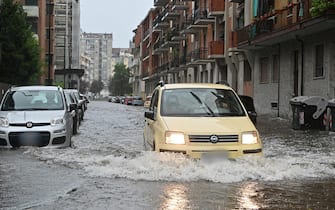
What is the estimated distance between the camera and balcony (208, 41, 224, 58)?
4259cm

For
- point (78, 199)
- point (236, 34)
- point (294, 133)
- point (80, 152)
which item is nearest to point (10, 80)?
point (236, 34)

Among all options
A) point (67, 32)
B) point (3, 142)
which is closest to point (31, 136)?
point (3, 142)

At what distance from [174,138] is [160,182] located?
3.24ft

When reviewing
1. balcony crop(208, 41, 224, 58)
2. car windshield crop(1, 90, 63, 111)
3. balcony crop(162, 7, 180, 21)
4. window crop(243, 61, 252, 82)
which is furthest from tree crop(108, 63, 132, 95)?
car windshield crop(1, 90, 63, 111)

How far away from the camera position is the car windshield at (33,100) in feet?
46.8

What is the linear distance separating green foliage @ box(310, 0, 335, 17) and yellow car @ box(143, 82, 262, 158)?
10510 mm

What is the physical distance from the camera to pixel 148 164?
9.88 metres

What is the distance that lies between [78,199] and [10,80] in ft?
93.5

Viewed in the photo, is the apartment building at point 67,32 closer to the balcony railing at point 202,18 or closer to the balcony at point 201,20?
the balcony at point 201,20

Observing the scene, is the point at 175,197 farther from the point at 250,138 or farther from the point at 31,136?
the point at 31,136

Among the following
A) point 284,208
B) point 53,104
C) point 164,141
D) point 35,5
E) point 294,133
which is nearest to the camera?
point 284,208

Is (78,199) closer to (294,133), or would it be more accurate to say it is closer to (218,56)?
(294,133)

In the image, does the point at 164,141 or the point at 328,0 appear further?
the point at 328,0

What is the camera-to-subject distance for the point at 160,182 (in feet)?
29.5
